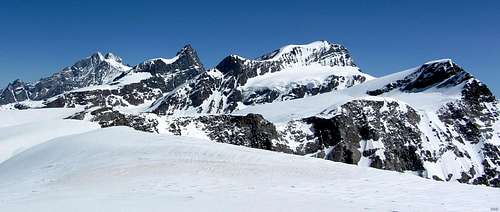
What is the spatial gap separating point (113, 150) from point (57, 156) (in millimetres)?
3633

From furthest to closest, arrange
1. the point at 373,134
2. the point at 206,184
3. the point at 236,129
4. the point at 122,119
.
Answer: the point at 373,134 < the point at 236,129 < the point at 122,119 < the point at 206,184

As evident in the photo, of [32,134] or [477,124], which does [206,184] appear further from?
[477,124]

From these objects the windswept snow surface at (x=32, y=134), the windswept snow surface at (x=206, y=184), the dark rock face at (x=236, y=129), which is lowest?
the windswept snow surface at (x=206, y=184)

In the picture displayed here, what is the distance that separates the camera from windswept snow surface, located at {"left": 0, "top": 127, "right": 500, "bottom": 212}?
17.5m

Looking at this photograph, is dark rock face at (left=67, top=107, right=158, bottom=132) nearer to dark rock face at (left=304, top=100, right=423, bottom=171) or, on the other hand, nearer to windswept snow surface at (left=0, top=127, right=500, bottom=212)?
dark rock face at (left=304, top=100, right=423, bottom=171)

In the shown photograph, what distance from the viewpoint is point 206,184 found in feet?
70.9

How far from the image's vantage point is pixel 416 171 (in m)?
139

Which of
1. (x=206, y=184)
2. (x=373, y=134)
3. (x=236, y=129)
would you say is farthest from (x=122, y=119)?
(x=206, y=184)

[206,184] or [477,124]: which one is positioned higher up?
[477,124]

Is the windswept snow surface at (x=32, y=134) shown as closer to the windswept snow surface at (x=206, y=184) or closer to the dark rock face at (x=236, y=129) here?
the windswept snow surface at (x=206, y=184)

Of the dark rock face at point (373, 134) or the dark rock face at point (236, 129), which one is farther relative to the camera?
the dark rock face at point (373, 134)

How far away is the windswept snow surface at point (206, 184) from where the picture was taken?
57.3 ft

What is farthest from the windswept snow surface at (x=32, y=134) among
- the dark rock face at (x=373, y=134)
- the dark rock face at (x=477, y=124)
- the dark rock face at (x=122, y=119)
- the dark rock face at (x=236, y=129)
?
the dark rock face at (x=477, y=124)

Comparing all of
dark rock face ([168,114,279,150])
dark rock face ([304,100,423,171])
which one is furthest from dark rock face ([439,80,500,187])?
dark rock face ([168,114,279,150])
